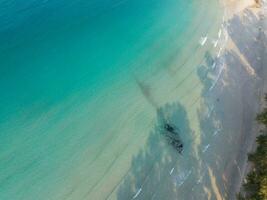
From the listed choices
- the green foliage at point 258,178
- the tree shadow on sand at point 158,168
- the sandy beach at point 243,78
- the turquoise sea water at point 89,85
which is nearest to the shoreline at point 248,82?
the sandy beach at point 243,78

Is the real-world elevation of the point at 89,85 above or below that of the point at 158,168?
above

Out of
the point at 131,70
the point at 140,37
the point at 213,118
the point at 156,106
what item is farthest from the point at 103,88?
the point at 213,118

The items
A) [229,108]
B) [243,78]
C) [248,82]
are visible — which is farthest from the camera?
[243,78]

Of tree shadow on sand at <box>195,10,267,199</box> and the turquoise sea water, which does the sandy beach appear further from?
the turquoise sea water

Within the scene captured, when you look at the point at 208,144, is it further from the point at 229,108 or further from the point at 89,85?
the point at 89,85

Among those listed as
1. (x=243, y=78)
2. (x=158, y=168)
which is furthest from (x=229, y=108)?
(x=158, y=168)
